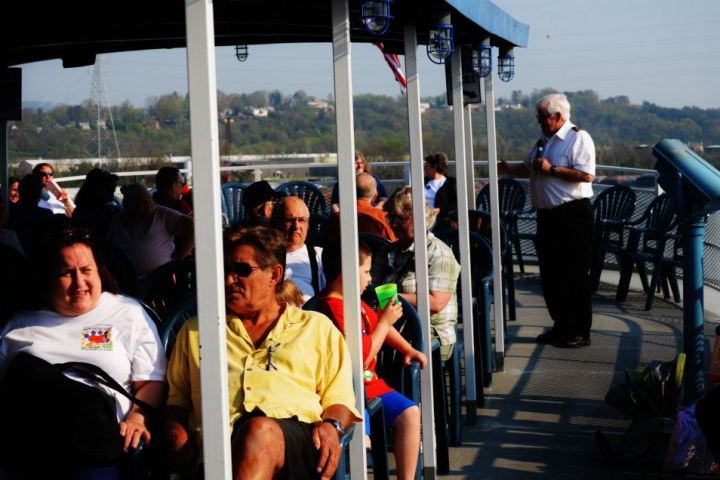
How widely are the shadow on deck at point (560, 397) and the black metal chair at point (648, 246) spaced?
0.23 metres

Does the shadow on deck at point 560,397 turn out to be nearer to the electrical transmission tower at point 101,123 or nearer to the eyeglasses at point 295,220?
the eyeglasses at point 295,220

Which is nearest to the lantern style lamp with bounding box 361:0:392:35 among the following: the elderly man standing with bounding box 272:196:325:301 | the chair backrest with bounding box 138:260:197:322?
the chair backrest with bounding box 138:260:197:322

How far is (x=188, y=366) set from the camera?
142 inches

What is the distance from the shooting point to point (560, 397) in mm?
6660

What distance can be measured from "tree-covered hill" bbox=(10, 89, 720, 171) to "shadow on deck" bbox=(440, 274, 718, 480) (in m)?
31.5

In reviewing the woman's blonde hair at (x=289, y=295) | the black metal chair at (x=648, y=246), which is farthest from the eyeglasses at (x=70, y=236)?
the black metal chair at (x=648, y=246)

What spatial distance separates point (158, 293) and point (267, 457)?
83.0 inches

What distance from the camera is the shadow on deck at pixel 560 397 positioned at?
537 centimetres

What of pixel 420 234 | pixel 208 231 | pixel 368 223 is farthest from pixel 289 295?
pixel 368 223

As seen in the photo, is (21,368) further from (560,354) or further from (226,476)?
(560,354)

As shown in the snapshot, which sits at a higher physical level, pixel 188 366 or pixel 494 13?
pixel 494 13

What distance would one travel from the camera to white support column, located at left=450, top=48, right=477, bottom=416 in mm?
5922

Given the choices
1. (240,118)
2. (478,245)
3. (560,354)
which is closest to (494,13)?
(478,245)

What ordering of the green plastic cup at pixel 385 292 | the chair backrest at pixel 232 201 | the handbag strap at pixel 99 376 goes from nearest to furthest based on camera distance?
the handbag strap at pixel 99 376, the green plastic cup at pixel 385 292, the chair backrest at pixel 232 201
